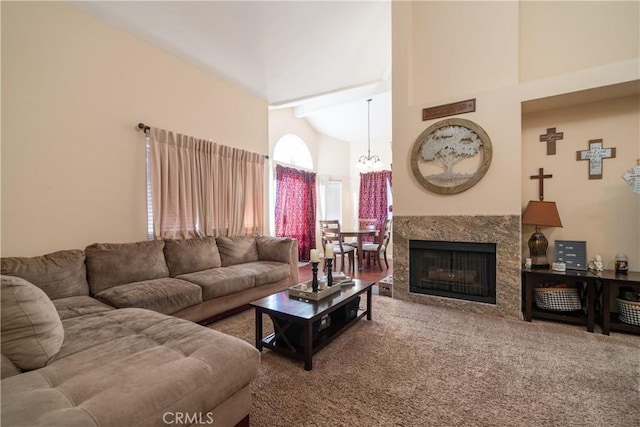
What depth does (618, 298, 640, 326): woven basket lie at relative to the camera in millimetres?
2252

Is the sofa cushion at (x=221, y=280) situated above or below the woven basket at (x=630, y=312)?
above

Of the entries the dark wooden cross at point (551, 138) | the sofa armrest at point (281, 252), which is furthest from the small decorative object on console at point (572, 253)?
the sofa armrest at point (281, 252)

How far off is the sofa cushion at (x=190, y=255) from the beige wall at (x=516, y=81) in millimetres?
2319

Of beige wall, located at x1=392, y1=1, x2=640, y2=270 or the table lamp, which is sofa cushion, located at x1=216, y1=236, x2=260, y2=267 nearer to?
beige wall, located at x1=392, y1=1, x2=640, y2=270

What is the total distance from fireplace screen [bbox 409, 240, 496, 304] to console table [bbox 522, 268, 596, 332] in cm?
28

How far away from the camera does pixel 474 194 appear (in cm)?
290

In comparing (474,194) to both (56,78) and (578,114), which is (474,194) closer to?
(578,114)

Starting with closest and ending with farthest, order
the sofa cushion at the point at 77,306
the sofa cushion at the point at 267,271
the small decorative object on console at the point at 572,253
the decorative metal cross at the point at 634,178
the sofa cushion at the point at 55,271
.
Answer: the sofa cushion at the point at 77,306 → the sofa cushion at the point at 55,271 → the decorative metal cross at the point at 634,178 → the small decorative object on console at the point at 572,253 → the sofa cushion at the point at 267,271

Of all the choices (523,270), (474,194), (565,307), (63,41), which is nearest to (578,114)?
(474,194)

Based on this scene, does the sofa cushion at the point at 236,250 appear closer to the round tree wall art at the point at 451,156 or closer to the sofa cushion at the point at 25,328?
the sofa cushion at the point at 25,328

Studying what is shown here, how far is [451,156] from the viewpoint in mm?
3020

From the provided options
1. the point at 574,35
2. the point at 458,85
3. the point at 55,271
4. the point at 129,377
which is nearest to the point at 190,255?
the point at 55,271

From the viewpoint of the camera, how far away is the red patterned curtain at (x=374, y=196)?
6598 millimetres

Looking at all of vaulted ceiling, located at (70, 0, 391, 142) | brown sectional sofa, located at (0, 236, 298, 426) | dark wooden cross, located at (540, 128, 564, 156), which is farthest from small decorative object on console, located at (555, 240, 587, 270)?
vaulted ceiling, located at (70, 0, 391, 142)
